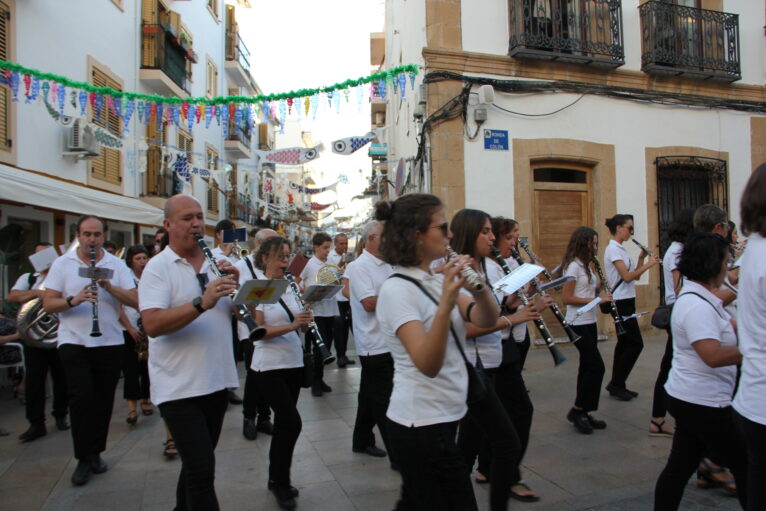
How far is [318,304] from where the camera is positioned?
7.70 metres

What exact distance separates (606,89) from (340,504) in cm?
884

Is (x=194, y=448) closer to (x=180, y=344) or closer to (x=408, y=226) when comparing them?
(x=180, y=344)

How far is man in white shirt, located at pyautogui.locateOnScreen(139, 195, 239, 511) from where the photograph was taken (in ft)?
8.96

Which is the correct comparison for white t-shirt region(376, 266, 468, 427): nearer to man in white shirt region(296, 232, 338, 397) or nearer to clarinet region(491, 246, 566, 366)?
clarinet region(491, 246, 566, 366)

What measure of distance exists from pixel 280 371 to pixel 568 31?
28.6ft

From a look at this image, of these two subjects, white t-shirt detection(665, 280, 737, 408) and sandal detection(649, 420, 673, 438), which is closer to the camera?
white t-shirt detection(665, 280, 737, 408)

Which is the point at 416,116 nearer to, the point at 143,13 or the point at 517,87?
the point at 517,87

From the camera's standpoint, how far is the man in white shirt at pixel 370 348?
13.7 feet

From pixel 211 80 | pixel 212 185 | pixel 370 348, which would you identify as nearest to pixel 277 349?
pixel 370 348

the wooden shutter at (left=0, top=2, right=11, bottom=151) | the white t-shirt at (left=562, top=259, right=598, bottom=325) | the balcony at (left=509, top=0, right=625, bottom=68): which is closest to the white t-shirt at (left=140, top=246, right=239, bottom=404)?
the white t-shirt at (left=562, top=259, right=598, bottom=325)

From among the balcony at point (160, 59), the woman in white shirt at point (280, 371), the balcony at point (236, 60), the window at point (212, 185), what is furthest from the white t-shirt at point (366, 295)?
the balcony at point (236, 60)

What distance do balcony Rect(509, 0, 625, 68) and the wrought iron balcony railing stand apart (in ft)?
34.4

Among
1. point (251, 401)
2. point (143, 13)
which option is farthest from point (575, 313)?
point (143, 13)

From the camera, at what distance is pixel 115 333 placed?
4531mm
